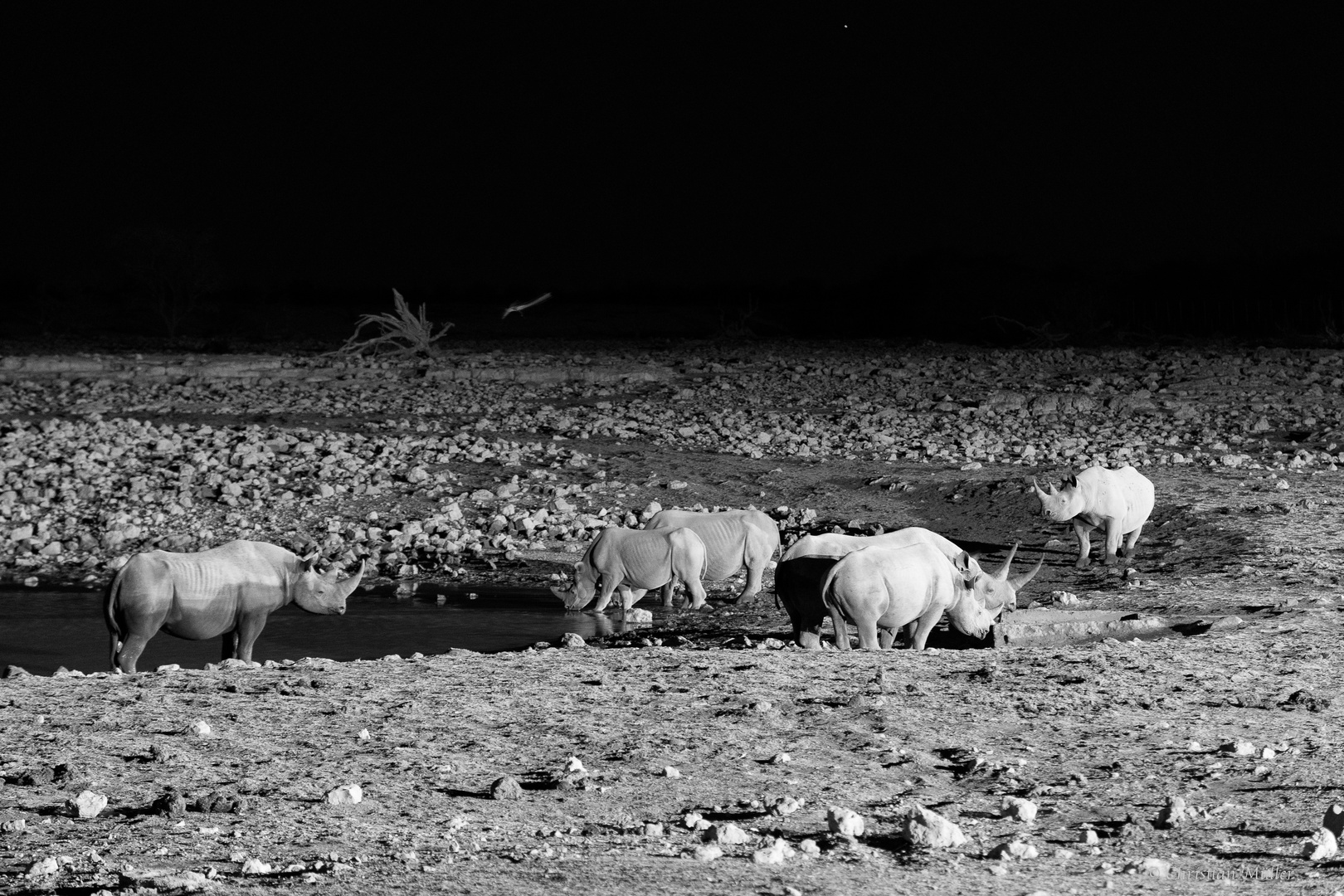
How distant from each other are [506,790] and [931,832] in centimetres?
152

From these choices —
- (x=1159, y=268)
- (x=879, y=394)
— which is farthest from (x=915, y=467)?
(x=1159, y=268)

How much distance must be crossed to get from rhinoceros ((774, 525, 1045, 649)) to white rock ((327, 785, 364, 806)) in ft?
14.4

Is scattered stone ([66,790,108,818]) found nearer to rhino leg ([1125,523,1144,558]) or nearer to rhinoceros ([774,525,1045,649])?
rhinoceros ([774,525,1045,649])

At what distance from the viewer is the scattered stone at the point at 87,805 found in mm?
5180

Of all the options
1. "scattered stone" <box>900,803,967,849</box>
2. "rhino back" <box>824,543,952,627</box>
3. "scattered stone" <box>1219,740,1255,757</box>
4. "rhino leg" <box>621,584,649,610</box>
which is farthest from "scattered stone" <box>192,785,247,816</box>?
"rhino leg" <box>621,584,649,610</box>

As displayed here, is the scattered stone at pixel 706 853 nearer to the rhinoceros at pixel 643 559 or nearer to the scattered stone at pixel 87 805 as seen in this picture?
the scattered stone at pixel 87 805

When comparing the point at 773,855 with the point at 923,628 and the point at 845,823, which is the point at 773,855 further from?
the point at 923,628

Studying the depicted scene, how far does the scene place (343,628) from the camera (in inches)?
449

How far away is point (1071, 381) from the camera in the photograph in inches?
903

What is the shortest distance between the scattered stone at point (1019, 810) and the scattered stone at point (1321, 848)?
0.84 m

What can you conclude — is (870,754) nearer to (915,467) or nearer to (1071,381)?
(915,467)

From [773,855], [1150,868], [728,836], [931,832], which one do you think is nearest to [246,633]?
[728,836]

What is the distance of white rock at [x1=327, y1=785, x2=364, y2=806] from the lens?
5.35m

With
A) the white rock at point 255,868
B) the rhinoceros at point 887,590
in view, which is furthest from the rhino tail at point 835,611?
the white rock at point 255,868
